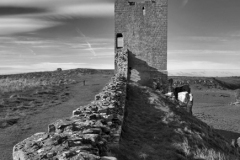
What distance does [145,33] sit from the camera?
1725 cm

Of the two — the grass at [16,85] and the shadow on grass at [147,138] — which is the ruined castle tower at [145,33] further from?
the grass at [16,85]

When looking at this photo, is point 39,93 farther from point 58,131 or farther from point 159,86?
point 58,131

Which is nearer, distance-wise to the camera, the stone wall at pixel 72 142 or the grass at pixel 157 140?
the stone wall at pixel 72 142

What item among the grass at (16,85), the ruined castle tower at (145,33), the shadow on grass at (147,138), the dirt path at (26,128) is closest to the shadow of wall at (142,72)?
the ruined castle tower at (145,33)

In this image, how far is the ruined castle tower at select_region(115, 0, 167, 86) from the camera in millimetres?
17203

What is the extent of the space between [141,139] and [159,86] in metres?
12.4

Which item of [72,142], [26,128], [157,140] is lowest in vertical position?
[26,128]

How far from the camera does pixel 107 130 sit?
4.19 metres

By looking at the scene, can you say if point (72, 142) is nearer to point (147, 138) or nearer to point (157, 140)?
point (147, 138)

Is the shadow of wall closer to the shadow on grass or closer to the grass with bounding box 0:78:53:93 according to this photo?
the shadow on grass

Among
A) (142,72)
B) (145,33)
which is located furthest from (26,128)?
(145,33)

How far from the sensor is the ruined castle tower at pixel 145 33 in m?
17.2

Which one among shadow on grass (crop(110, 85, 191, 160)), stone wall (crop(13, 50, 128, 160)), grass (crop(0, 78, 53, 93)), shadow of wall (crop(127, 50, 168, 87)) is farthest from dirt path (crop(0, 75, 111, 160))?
grass (crop(0, 78, 53, 93))

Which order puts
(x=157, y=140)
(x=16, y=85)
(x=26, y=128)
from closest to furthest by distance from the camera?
(x=157, y=140) → (x=26, y=128) → (x=16, y=85)
